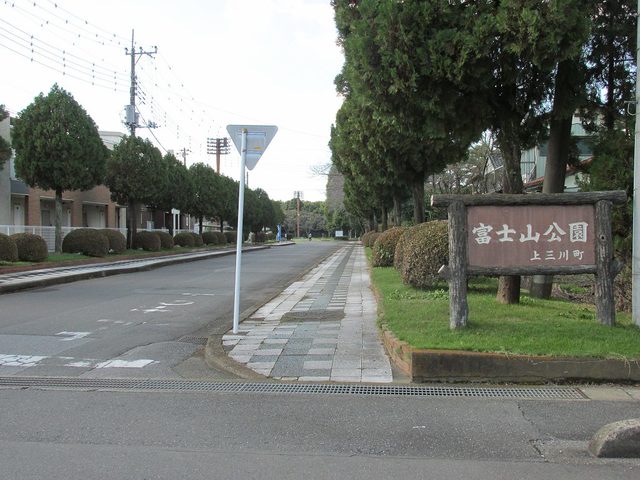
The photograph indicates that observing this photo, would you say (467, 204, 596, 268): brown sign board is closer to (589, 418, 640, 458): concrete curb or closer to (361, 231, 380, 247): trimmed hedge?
(589, 418, 640, 458): concrete curb

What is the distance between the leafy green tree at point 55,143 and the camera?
22.3 m

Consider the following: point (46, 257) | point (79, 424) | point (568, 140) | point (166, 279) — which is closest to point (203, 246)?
point (46, 257)

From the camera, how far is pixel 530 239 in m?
7.10

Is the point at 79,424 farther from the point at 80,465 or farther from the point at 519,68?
the point at 519,68

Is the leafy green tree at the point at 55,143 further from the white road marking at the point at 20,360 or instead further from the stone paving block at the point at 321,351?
the stone paving block at the point at 321,351

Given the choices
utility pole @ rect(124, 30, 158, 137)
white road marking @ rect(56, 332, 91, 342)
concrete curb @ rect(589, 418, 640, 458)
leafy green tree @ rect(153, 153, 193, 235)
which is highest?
utility pole @ rect(124, 30, 158, 137)

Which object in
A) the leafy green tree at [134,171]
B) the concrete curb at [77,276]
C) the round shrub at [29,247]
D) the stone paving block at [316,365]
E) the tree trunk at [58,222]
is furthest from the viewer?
the leafy green tree at [134,171]

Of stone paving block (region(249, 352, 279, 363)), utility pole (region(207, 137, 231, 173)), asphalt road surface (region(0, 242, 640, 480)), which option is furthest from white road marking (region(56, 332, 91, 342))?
utility pole (region(207, 137, 231, 173))

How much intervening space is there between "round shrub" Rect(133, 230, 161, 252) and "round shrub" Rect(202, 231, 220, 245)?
13.6 meters

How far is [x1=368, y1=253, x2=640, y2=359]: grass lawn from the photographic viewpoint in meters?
6.24

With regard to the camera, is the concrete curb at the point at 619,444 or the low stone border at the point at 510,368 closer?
the concrete curb at the point at 619,444

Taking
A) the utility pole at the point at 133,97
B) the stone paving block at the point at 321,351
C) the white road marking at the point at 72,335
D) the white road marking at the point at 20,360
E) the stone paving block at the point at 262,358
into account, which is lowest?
the white road marking at the point at 20,360

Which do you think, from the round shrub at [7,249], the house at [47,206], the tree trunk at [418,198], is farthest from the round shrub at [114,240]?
the tree trunk at [418,198]

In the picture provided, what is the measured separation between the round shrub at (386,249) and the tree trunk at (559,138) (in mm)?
8482
